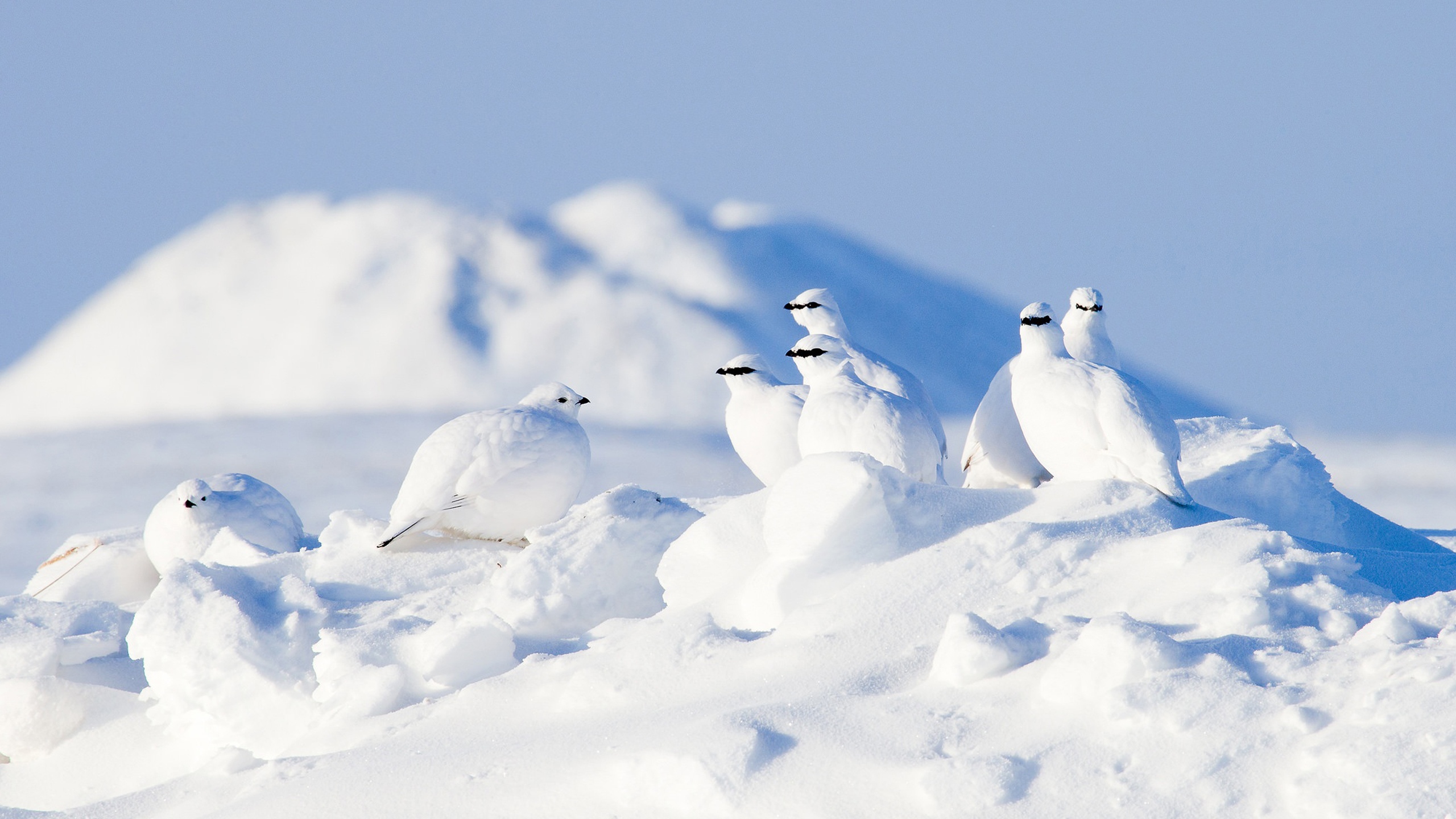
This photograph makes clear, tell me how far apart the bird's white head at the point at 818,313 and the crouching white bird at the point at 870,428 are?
2268 mm

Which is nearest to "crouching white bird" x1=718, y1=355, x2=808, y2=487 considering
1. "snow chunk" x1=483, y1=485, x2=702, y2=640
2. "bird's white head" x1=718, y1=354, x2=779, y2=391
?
"bird's white head" x1=718, y1=354, x2=779, y2=391

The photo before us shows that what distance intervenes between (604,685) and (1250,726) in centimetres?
202

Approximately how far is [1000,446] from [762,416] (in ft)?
4.45

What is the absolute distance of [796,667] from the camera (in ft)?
13.6

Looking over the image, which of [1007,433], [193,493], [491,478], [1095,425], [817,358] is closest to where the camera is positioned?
[1095,425]

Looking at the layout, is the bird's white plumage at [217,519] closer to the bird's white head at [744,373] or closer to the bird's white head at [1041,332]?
the bird's white head at [744,373]

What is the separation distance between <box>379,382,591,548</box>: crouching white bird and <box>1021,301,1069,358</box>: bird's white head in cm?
243

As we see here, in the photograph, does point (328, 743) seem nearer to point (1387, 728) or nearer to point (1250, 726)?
point (1250, 726)

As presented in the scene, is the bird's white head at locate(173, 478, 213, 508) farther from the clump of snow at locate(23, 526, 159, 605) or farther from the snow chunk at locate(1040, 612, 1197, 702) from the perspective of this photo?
the snow chunk at locate(1040, 612, 1197, 702)

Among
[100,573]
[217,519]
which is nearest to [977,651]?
[217,519]

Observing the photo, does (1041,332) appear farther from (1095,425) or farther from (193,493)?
(193,493)

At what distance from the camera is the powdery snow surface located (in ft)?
11.2

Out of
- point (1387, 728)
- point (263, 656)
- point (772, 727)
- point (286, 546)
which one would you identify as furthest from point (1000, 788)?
point (286, 546)

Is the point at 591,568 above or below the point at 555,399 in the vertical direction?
below
